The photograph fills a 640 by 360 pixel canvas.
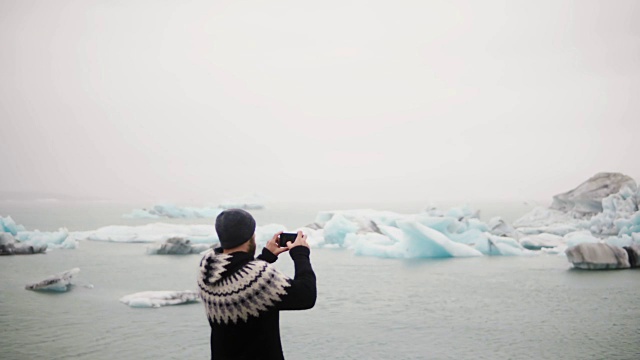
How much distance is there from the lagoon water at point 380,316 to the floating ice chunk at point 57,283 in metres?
0.17

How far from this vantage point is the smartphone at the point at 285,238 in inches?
73.7

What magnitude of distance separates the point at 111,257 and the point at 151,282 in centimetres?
410

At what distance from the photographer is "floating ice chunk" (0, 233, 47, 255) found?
13.7 meters

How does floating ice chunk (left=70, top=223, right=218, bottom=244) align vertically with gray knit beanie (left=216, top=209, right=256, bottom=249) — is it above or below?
below

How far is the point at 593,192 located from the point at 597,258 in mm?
13421

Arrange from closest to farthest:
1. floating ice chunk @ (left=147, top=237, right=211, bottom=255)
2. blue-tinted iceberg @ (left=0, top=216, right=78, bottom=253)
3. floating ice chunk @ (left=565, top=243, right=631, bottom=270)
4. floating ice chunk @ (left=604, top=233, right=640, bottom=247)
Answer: floating ice chunk @ (left=565, top=243, right=631, bottom=270), floating ice chunk @ (left=604, top=233, right=640, bottom=247), blue-tinted iceberg @ (left=0, top=216, right=78, bottom=253), floating ice chunk @ (left=147, top=237, right=211, bottom=255)

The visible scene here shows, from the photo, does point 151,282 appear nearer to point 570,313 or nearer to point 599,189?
point 570,313

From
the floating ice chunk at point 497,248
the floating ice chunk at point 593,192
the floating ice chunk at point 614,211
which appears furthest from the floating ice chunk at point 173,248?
the floating ice chunk at point 593,192

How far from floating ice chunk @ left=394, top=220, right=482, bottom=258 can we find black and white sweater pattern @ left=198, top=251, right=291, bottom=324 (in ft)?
39.3

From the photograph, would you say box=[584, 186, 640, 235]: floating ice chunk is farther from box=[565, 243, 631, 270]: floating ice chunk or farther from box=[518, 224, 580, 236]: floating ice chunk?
box=[565, 243, 631, 270]: floating ice chunk

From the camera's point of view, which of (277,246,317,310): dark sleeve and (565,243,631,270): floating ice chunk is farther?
(565,243,631,270): floating ice chunk

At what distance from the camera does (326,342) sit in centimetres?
651

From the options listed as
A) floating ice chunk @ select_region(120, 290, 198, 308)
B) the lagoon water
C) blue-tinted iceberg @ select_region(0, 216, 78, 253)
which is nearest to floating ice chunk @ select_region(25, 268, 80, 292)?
the lagoon water

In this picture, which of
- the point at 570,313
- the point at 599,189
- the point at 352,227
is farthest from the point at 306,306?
the point at 599,189
